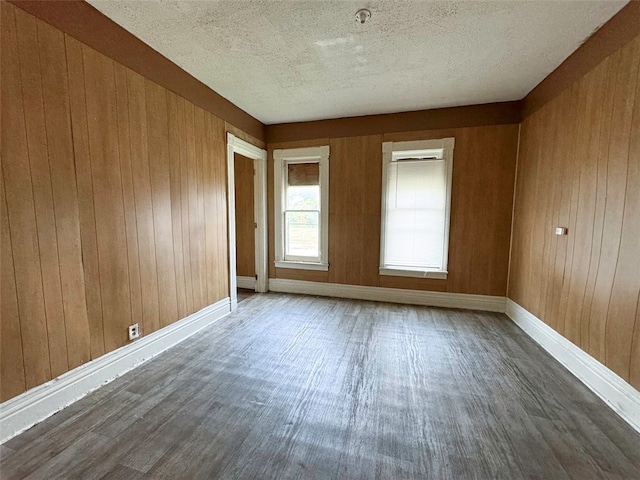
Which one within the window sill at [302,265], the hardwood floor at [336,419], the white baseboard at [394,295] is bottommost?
the hardwood floor at [336,419]

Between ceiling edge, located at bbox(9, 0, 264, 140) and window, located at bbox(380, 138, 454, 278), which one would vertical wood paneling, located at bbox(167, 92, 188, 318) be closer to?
ceiling edge, located at bbox(9, 0, 264, 140)

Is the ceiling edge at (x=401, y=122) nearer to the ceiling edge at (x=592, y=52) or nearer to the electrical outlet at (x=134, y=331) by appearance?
the ceiling edge at (x=592, y=52)

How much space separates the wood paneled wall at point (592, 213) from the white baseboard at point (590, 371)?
2.4 inches

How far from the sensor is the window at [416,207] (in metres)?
3.74

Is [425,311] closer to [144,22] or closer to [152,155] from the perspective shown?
[152,155]


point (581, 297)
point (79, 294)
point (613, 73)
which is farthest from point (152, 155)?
point (581, 297)

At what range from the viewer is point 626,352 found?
5.82 ft

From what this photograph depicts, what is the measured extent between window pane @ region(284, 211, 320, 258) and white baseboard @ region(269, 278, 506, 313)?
50 cm

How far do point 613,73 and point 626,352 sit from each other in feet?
6.39

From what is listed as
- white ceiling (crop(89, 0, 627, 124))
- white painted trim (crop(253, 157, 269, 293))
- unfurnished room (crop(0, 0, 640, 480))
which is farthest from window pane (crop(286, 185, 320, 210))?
white ceiling (crop(89, 0, 627, 124))

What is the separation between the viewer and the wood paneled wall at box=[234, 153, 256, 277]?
15.1 feet

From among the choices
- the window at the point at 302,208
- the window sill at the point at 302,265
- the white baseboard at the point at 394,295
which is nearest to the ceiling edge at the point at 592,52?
the white baseboard at the point at 394,295

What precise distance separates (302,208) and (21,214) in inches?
127

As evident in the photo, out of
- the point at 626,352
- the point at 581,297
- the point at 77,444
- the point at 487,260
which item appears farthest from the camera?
the point at 487,260
